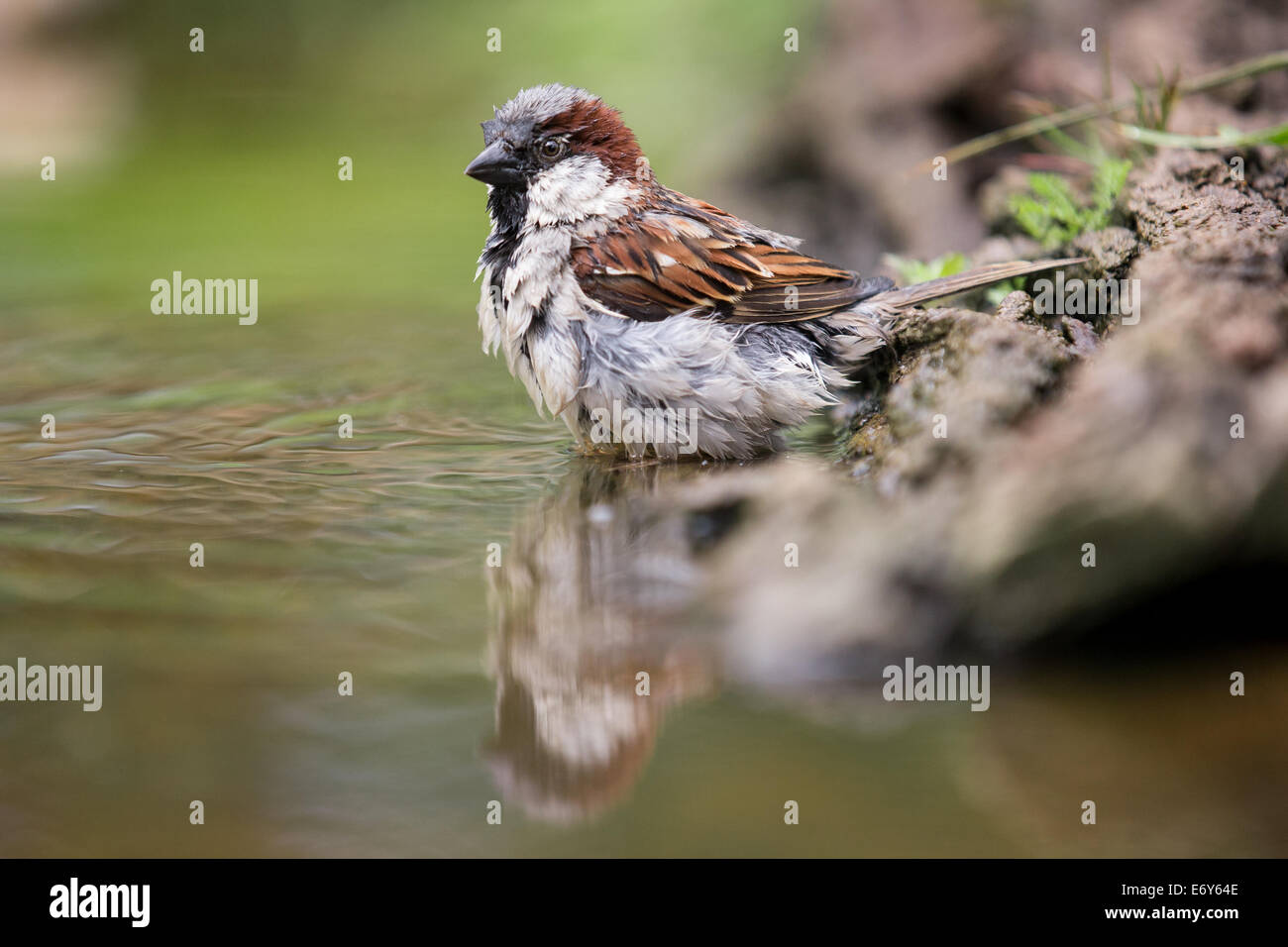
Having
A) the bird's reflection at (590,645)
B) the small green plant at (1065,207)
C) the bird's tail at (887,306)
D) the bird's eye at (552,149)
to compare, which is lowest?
the bird's reflection at (590,645)

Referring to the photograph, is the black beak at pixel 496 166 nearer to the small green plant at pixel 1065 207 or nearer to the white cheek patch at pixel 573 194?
the white cheek patch at pixel 573 194

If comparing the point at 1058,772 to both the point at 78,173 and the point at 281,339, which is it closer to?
the point at 281,339

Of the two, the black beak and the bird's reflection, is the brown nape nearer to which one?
the black beak

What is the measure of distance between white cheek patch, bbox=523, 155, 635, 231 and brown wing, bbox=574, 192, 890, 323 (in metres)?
0.12

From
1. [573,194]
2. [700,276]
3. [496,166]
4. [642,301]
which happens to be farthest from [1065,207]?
[496,166]

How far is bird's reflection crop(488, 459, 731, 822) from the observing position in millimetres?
2420

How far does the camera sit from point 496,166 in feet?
14.6

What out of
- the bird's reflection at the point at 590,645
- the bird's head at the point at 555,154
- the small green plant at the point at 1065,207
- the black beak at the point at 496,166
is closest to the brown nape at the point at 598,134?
the bird's head at the point at 555,154

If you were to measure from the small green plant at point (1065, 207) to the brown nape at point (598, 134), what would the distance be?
5.29ft

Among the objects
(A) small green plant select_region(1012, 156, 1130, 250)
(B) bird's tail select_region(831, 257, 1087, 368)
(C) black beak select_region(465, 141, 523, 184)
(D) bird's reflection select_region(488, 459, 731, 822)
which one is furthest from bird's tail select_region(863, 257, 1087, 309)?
(C) black beak select_region(465, 141, 523, 184)

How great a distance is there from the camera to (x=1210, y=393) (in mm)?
2691

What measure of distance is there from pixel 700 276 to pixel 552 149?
0.77m

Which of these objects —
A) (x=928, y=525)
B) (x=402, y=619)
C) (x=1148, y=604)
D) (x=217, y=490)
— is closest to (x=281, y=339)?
(x=217, y=490)

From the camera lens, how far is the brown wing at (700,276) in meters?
4.25
